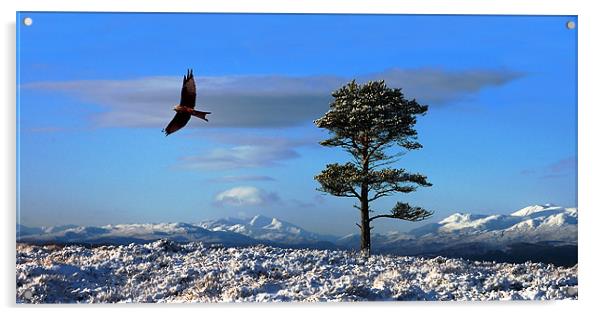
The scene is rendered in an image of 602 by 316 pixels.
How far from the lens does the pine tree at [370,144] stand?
39.7 feet

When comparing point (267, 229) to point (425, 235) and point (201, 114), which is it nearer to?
point (201, 114)

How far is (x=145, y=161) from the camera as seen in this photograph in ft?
38.3

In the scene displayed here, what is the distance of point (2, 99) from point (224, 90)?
320 cm

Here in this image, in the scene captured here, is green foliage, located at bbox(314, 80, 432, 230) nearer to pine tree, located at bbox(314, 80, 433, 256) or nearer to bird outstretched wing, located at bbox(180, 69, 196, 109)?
pine tree, located at bbox(314, 80, 433, 256)

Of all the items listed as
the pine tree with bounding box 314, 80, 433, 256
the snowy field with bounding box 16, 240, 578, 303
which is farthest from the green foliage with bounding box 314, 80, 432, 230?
the snowy field with bounding box 16, 240, 578, 303

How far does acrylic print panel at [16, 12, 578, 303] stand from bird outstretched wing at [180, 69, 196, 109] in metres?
0.03

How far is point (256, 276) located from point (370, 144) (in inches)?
114

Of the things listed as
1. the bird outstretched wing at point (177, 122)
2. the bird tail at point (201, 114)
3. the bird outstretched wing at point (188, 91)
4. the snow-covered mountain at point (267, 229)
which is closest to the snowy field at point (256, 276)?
the snow-covered mountain at point (267, 229)

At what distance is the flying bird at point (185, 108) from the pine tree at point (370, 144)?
1929 mm

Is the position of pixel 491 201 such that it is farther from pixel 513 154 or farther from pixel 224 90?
pixel 224 90

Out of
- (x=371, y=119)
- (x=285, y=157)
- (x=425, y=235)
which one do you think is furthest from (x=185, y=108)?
(x=425, y=235)

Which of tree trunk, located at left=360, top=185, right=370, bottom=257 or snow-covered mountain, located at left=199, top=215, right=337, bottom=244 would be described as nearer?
snow-covered mountain, located at left=199, top=215, right=337, bottom=244

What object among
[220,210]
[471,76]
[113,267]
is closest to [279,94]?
[220,210]

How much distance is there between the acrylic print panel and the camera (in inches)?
452
